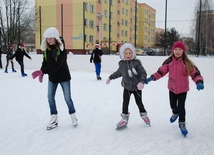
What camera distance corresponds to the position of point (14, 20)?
16.9m

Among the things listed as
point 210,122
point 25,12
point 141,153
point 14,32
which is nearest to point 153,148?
point 141,153

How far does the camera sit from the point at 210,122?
12.2 feet

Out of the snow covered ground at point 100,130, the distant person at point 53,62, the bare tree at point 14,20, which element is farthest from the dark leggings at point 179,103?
the bare tree at point 14,20

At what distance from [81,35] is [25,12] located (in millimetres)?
6640

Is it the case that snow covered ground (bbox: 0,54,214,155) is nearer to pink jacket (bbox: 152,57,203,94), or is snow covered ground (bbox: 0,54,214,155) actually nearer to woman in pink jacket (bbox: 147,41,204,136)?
woman in pink jacket (bbox: 147,41,204,136)

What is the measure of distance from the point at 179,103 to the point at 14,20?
16.4 metres

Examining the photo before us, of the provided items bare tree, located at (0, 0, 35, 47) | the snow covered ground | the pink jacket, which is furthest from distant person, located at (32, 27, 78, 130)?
bare tree, located at (0, 0, 35, 47)

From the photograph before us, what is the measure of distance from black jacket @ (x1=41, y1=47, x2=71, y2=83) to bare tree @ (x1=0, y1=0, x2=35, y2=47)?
13.9 meters

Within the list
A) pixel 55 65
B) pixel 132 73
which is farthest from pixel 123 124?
pixel 55 65

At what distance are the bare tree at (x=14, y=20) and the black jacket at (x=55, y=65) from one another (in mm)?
13888

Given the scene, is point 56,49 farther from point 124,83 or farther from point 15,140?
point 15,140

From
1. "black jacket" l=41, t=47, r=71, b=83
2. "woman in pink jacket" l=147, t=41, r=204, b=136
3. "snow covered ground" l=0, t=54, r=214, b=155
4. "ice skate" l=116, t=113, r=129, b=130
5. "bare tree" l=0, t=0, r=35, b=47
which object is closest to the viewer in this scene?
"snow covered ground" l=0, t=54, r=214, b=155

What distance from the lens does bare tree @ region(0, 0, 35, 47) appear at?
16656 mm

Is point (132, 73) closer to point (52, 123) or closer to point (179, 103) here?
point (179, 103)
